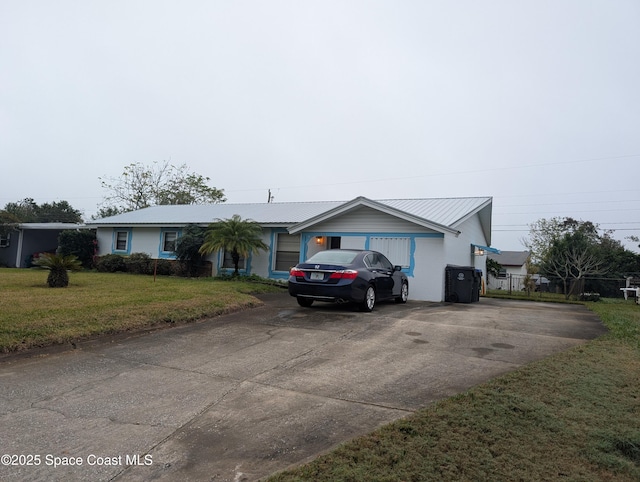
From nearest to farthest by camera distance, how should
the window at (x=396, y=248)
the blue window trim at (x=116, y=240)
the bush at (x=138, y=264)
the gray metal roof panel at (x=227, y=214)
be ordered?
the window at (x=396, y=248)
the gray metal roof panel at (x=227, y=214)
the bush at (x=138, y=264)
the blue window trim at (x=116, y=240)

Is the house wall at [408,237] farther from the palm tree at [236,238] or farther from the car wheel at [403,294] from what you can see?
the palm tree at [236,238]

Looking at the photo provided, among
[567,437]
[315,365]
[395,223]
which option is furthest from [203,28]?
[567,437]

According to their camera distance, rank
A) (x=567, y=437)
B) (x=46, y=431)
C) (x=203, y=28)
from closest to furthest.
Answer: (x=567, y=437), (x=46, y=431), (x=203, y=28)

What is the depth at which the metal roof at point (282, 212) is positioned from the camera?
15.9 m

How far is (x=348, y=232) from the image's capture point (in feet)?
50.9

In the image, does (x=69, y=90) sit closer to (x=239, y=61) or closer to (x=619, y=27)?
(x=239, y=61)

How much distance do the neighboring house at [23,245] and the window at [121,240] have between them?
488 cm

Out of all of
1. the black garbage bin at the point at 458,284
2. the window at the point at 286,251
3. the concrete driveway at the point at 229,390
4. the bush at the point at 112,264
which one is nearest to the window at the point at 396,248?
the black garbage bin at the point at 458,284

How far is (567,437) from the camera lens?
10.5ft

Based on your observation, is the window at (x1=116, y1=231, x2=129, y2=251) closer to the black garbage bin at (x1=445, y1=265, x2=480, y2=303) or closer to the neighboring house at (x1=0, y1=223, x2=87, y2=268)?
the neighboring house at (x1=0, y1=223, x2=87, y2=268)

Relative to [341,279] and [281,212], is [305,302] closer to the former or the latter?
[341,279]

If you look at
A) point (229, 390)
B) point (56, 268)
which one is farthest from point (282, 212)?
point (229, 390)

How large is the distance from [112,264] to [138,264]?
1.75 metres

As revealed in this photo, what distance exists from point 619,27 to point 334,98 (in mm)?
12527
